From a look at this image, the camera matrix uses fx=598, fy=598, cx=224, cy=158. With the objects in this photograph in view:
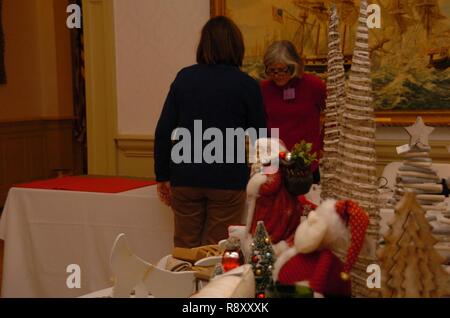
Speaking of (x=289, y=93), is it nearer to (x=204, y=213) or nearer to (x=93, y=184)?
(x=204, y=213)

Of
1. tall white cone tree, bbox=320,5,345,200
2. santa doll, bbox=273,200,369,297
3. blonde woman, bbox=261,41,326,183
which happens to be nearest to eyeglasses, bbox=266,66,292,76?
blonde woman, bbox=261,41,326,183

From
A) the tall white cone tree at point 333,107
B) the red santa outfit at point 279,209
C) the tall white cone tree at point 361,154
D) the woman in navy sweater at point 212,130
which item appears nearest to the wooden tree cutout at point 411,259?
the tall white cone tree at point 361,154

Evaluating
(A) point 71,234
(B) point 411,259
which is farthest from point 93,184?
(B) point 411,259

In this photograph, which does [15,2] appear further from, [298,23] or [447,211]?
[447,211]

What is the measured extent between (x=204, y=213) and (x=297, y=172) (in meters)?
1.35

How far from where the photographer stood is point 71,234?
3.27 metres

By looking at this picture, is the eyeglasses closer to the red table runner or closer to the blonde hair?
the blonde hair

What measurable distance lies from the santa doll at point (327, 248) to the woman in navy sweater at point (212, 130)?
132 centimetres

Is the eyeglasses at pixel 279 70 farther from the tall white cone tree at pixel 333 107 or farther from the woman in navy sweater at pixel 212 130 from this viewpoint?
the tall white cone tree at pixel 333 107

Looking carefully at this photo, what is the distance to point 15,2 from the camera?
22.4 feet

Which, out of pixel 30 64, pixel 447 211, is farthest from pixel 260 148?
pixel 30 64

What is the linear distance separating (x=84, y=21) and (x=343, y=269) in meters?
4.07

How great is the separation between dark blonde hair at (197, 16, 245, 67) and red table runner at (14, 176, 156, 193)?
0.94m

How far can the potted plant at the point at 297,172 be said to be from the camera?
A: 4.76 ft
